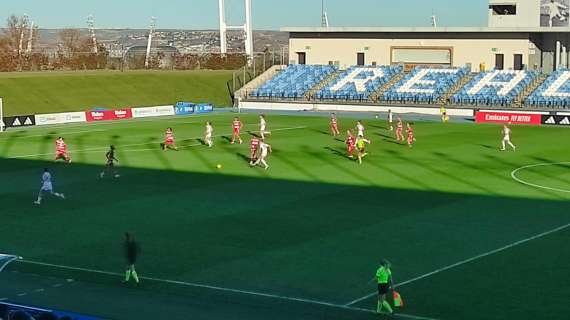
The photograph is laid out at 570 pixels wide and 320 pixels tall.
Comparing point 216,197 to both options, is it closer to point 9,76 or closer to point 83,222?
point 83,222

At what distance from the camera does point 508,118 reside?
73938mm

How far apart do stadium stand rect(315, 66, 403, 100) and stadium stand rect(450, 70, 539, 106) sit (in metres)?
8.99

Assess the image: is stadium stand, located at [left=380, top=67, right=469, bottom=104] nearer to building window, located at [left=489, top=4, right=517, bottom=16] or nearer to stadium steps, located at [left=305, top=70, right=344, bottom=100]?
stadium steps, located at [left=305, top=70, right=344, bottom=100]

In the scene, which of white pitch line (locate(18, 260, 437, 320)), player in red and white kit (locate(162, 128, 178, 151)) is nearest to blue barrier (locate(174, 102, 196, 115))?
player in red and white kit (locate(162, 128, 178, 151))

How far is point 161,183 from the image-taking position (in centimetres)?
4075

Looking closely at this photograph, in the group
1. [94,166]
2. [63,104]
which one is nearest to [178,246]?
[94,166]

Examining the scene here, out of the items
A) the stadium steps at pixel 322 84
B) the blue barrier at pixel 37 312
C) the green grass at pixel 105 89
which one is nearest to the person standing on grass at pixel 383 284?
the blue barrier at pixel 37 312

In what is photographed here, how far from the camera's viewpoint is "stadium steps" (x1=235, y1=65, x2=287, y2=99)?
95.7 meters

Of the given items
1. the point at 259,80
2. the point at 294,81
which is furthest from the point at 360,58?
the point at 259,80

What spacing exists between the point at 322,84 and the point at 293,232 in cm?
6558

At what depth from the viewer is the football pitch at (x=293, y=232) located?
2233 cm

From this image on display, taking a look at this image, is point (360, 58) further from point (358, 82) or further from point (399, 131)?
point (399, 131)

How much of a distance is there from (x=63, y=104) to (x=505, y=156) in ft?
166

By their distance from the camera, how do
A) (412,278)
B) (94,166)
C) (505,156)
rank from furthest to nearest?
(505,156), (94,166), (412,278)
